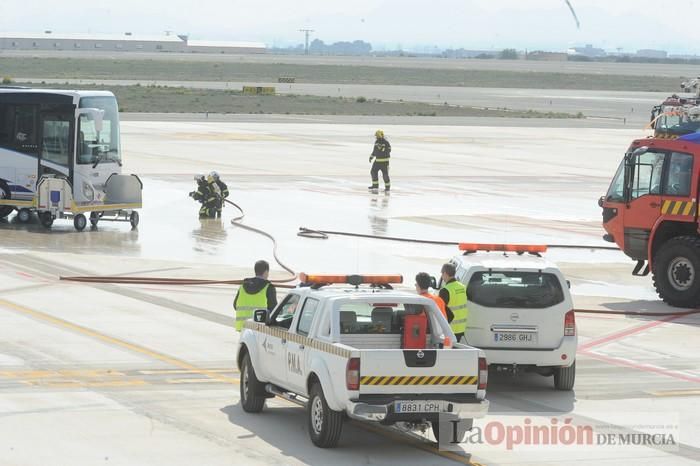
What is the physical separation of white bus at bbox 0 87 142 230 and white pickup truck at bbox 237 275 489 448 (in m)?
19.6

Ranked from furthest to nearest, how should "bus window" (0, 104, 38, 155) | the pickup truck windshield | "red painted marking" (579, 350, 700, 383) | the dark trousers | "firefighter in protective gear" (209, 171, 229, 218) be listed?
the dark trousers < "firefighter in protective gear" (209, 171, 229, 218) < "bus window" (0, 104, 38, 155) < "red painted marking" (579, 350, 700, 383) < the pickup truck windshield

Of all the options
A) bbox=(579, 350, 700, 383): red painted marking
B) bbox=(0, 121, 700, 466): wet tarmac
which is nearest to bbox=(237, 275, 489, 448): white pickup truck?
bbox=(0, 121, 700, 466): wet tarmac

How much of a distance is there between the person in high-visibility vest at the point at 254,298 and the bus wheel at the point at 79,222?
17.5 m

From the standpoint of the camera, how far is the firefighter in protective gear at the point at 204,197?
118 feet

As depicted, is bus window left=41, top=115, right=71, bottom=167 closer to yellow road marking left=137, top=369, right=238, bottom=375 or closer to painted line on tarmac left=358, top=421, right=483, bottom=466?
yellow road marking left=137, top=369, right=238, bottom=375

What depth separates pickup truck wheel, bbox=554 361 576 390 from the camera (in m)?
16.9

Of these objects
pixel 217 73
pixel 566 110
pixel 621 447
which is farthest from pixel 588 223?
pixel 217 73

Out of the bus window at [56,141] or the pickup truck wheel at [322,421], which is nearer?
the pickup truck wheel at [322,421]

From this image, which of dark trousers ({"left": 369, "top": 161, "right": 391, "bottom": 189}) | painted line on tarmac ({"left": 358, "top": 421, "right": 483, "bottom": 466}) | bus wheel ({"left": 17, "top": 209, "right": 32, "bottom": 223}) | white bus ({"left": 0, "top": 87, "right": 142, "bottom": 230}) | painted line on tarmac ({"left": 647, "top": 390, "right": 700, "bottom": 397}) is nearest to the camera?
painted line on tarmac ({"left": 358, "top": 421, "right": 483, "bottom": 466})

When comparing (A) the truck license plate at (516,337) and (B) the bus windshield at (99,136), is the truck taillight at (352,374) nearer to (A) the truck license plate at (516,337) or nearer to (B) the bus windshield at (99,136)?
(A) the truck license plate at (516,337)

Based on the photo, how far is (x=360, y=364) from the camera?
42.7 feet

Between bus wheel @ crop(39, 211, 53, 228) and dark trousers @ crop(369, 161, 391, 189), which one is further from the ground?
dark trousers @ crop(369, 161, 391, 189)

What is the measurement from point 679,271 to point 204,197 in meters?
15.1

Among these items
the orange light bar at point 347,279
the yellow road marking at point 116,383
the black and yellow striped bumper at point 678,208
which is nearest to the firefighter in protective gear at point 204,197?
the black and yellow striped bumper at point 678,208
